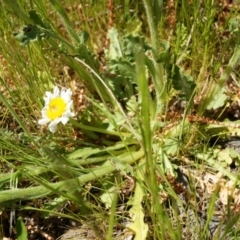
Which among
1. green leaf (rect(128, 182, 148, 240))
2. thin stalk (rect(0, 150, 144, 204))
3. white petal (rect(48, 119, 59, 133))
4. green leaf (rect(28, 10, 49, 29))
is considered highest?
green leaf (rect(28, 10, 49, 29))

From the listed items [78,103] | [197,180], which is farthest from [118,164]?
[78,103]

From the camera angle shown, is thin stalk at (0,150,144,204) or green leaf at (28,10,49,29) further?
green leaf at (28,10,49,29)

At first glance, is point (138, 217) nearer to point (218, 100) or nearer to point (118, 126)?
point (118, 126)

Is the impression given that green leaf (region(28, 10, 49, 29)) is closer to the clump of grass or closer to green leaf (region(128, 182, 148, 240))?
the clump of grass

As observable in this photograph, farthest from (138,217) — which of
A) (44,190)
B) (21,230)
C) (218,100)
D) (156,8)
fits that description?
(156,8)

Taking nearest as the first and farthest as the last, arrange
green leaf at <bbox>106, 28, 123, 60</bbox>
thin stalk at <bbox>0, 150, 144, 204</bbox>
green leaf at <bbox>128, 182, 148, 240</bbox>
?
thin stalk at <bbox>0, 150, 144, 204</bbox> → green leaf at <bbox>128, 182, 148, 240</bbox> → green leaf at <bbox>106, 28, 123, 60</bbox>

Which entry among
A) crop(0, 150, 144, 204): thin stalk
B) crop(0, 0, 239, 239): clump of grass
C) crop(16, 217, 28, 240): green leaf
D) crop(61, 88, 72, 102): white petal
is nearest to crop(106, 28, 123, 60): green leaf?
crop(0, 0, 239, 239): clump of grass

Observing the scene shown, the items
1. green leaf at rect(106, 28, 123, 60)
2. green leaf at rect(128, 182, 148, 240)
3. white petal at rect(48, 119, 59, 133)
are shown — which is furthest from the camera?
green leaf at rect(106, 28, 123, 60)

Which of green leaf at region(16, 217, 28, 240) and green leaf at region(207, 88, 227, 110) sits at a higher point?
green leaf at region(207, 88, 227, 110)
